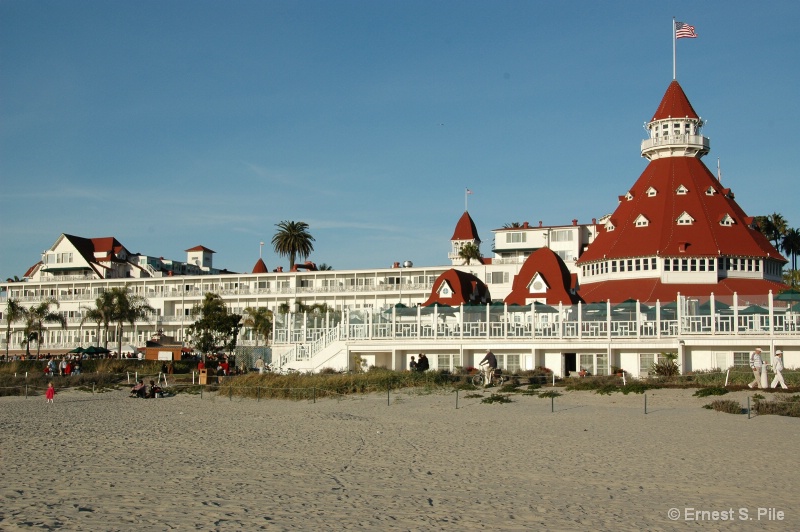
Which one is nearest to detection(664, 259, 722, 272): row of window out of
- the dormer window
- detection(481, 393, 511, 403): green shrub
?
the dormer window

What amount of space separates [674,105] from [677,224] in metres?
8.90

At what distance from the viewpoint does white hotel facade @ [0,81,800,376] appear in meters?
33.2

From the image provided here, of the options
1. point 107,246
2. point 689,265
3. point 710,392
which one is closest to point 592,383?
point 710,392

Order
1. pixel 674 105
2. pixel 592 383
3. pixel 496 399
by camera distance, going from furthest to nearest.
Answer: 1. pixel 674 105
2. pixel 592 383
3. pixel 496 399

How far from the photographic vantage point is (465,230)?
85.6m

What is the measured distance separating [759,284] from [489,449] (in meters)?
33.5

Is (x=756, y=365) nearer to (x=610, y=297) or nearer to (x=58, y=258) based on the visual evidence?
(x=610, y=297)

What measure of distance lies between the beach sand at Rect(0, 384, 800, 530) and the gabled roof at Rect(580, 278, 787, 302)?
768 inches

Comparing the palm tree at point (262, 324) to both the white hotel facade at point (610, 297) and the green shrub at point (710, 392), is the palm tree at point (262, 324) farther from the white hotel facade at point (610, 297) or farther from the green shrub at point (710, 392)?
the green shrub at point (710, 392)

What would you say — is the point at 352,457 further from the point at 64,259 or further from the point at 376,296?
the point at 64,259

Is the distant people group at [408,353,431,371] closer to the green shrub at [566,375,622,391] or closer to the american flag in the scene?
the green shrub at [566,375,622,391]

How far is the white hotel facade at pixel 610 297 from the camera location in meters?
33.2

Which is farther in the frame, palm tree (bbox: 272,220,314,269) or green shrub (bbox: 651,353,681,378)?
palm tree (bbox: 272,220,314,269)

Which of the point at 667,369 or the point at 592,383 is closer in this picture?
the point at 592,383
